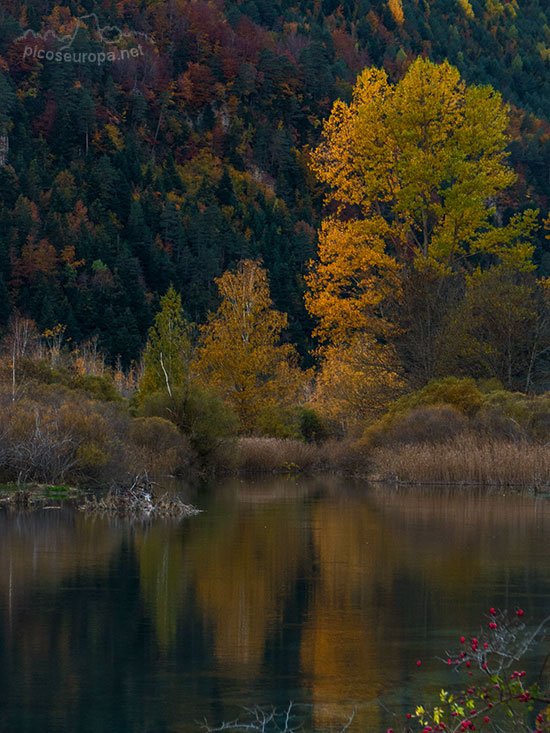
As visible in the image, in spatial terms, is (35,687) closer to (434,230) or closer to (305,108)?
(434,230)

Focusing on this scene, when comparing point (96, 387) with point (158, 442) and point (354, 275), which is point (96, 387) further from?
point (354, 275)

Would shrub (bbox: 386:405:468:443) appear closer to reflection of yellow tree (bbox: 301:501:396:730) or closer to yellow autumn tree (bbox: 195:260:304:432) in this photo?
yellow autumn tree (bbox: 195:260:304:432)

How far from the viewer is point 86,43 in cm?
14112

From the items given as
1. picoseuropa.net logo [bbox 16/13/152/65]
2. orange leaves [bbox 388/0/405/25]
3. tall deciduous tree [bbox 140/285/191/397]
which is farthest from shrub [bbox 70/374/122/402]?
orange leaves [bbox 388/0/405/25]

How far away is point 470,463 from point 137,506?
12962 millimetres

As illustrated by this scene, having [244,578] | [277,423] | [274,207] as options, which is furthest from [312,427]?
[274,207]

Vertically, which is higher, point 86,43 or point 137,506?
point 86,43

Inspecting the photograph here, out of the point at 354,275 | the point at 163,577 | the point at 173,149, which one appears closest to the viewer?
the point at 163,577

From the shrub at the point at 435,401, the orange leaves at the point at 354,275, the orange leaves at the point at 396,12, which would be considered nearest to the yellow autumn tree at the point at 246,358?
the orange leaves at the point at 354,275

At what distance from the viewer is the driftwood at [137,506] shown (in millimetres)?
28538

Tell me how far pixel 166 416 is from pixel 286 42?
5458 inches

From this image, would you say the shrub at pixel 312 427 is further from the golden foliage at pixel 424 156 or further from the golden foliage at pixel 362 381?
the golden foliage at pixel 424 156

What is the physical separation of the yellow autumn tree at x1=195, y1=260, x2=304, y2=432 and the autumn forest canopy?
108mm

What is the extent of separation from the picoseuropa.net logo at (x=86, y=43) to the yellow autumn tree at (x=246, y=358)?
8616 centimetres
